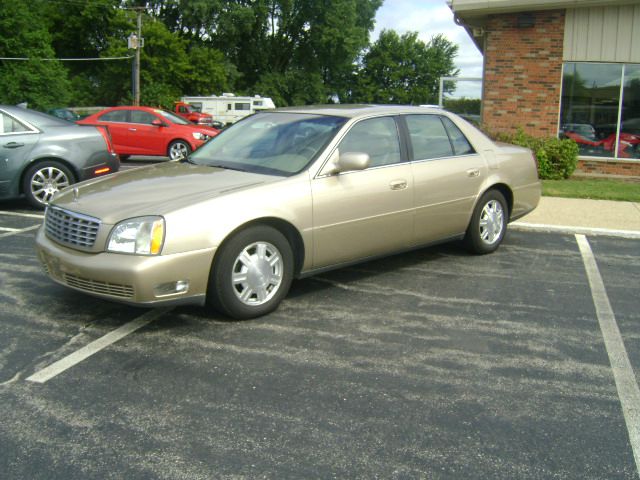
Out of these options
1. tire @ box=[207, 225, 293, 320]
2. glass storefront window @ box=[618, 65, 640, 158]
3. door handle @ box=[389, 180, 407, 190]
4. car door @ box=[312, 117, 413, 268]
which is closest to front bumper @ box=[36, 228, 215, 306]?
tire @ box=[207, 225, 293, 320]

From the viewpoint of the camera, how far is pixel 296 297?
570cm

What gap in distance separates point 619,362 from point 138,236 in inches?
122

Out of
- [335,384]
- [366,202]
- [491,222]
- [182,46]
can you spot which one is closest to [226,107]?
[182,46]

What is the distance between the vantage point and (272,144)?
19.2 ft

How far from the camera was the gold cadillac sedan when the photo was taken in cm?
461

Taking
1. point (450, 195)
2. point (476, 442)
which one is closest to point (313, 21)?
point (450, 195)

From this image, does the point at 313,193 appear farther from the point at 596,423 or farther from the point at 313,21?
the point at 313,21

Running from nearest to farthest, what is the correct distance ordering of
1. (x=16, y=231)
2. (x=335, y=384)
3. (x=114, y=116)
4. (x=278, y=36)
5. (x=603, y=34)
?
(x=335, y=384) → (x=16, y=231) → (x=603, y=34) → (x=114, y=116) → (x=278, y=36)

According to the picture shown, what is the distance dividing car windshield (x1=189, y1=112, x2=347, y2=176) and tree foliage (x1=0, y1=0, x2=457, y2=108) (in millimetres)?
42341

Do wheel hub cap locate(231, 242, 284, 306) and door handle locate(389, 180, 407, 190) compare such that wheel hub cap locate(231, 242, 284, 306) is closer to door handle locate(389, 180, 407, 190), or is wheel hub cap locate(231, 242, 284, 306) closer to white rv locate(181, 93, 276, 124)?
door handle locate(389, 180, 407, 190)

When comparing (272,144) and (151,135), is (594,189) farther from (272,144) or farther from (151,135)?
(151,135)

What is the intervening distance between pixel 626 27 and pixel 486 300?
10.1m

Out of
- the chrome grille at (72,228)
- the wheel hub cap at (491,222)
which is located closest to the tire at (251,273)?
the chrome grille at (72,228)

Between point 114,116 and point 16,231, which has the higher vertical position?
point 114,116
